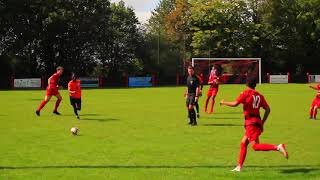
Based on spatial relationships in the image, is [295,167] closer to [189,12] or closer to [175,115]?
[175,115]

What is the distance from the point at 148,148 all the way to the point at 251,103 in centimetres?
358

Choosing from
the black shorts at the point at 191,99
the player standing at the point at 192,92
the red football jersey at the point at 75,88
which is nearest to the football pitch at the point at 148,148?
the player standing at the point at 192,92

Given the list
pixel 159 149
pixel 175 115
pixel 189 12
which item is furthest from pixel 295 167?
pixel 189 12

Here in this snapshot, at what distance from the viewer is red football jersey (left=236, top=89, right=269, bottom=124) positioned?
32.3 ft

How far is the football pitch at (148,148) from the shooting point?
972cm

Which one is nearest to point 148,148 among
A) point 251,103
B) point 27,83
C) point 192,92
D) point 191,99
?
point 251,103

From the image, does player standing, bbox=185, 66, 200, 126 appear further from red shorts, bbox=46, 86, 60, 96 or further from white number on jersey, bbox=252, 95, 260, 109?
white number on jersey, bbox=252, 95, 260, 109

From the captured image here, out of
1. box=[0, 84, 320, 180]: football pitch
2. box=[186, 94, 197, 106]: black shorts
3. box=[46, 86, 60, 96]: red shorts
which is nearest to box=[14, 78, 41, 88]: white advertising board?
box=[46, 86, 60, 96]: red shorts

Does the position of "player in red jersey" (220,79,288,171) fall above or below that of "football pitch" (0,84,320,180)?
above

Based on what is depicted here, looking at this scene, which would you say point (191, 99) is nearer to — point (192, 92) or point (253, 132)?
point (192, 92)

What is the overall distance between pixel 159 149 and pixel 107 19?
179ft

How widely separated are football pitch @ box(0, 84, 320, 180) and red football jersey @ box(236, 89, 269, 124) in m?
0.96

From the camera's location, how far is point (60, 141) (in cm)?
1388

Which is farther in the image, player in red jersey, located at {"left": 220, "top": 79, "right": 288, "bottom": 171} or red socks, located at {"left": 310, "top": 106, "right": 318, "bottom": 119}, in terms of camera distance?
red socks, located at {"left": 310, "top": 106, "right": 318, "bottom": 119}
